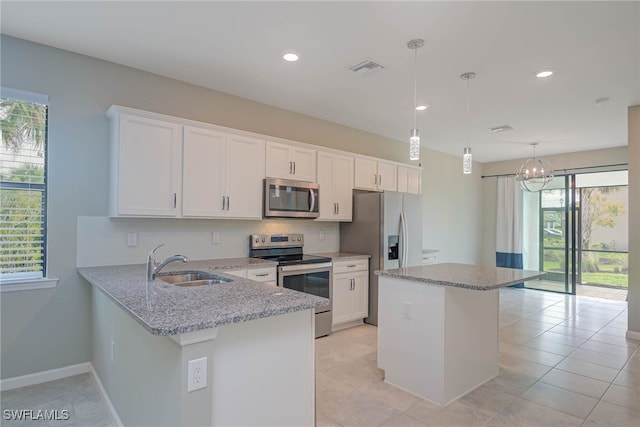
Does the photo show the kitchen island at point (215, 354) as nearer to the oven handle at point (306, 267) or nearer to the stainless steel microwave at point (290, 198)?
the oven handle at point (306, 267)

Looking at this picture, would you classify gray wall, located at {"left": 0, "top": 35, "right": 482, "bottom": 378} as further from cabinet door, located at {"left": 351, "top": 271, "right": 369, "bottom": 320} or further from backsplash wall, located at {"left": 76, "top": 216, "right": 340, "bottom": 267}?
cabinet door, located at {"left": 351, "top": 271, "right": 369, "bottom": 320}

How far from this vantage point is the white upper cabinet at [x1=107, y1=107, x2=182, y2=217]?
2949 millimetres

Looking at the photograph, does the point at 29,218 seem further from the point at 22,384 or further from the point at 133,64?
the point at 133,64

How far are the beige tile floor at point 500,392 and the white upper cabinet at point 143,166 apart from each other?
1490mm

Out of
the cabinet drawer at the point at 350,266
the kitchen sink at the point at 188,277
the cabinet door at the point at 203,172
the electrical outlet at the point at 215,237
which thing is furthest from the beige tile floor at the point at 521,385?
the cabinet door at the point at 203,172

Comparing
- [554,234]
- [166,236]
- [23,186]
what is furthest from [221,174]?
[554,234]

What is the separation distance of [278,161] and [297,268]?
1.21 metres

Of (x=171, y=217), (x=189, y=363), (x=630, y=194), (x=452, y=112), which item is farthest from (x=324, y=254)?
(x=630, y=194)

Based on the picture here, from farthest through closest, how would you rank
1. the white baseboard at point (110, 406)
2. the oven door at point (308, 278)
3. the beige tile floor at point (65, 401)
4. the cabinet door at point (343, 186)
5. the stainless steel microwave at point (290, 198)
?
the cabinet door at point (343, 186), the stainless steel microwave at point (290, 198), the oven door at point (308, 278), the beige tile floor at point (65, 401), the white baseboard at point (110, 406)

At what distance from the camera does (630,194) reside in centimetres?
419

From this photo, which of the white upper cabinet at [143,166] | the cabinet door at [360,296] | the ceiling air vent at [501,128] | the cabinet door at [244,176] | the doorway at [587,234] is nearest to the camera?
the white upper cabinet at [143,166]

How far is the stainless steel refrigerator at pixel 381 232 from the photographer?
4.47 m

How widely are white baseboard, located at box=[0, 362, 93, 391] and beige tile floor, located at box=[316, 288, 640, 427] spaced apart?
202cm

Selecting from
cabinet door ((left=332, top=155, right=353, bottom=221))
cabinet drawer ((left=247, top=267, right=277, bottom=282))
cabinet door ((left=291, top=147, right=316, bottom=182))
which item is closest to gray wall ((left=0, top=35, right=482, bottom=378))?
cabinet drawer ((left=247, top=267, right=277, bottom=282))
